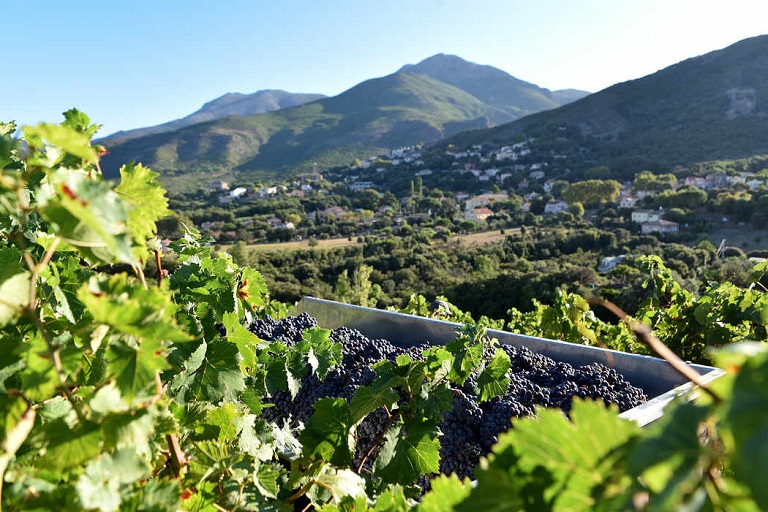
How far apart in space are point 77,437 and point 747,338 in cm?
371

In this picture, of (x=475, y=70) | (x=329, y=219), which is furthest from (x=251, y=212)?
(x=475, y=70)

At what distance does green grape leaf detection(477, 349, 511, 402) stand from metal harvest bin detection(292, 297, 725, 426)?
46 cm

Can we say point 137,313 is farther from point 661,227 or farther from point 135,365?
point 661,227

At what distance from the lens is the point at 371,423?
212 centimetres

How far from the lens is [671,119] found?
220ft

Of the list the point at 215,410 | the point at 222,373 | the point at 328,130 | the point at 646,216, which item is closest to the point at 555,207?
the point at 646,216

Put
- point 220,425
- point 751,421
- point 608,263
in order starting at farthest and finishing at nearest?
point 608,263 → point 220,425 → point 751,421

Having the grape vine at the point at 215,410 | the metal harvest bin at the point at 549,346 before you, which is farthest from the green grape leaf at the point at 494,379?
the metal harvest bin at the point at 549,346

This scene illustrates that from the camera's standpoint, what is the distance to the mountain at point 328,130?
93312mm

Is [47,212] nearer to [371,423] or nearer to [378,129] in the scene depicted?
[371,423]

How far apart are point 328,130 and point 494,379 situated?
116 meters

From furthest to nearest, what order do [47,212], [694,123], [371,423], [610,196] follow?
1. [694,123]
2. [610,196]
3. [371,423]
4. [47,212]

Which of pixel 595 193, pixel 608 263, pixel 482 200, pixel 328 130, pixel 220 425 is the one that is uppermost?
pixel 328 130

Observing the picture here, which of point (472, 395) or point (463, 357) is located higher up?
point (463, 357)
